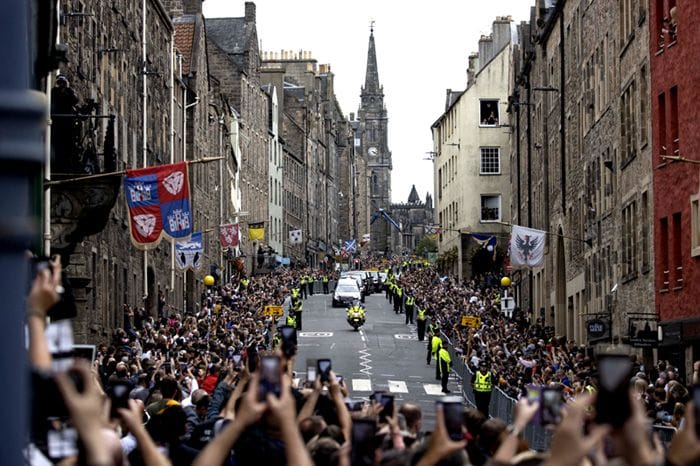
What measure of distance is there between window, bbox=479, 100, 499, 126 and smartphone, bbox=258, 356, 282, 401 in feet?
278

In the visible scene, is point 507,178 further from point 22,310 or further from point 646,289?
point 22,310

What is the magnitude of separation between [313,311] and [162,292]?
872 inches

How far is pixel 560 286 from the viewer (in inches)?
2122

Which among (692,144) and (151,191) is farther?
(692,144)

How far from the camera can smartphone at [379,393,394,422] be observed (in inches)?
344

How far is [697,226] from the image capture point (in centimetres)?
2933

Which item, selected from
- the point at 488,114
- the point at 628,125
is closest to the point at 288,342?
the point at 628,125

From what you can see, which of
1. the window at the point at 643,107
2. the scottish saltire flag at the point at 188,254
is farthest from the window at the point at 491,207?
the window at the point at 643,107

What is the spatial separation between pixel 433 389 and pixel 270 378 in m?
34.4

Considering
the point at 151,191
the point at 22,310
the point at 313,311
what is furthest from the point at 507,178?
the point at 22,310

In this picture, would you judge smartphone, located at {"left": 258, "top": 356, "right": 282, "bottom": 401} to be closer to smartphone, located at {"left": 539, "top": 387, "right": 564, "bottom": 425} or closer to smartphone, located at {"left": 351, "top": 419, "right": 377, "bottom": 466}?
smartphone, located at {"left": 351, "top": 419, "right": 377, "bottom": 466}

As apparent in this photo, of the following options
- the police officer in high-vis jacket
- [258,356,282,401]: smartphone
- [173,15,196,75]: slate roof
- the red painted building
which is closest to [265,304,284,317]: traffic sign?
[173,15,196,75]: slate roof

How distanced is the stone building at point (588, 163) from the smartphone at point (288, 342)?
25.4 meters

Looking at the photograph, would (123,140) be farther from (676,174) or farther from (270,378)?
(270,378)
